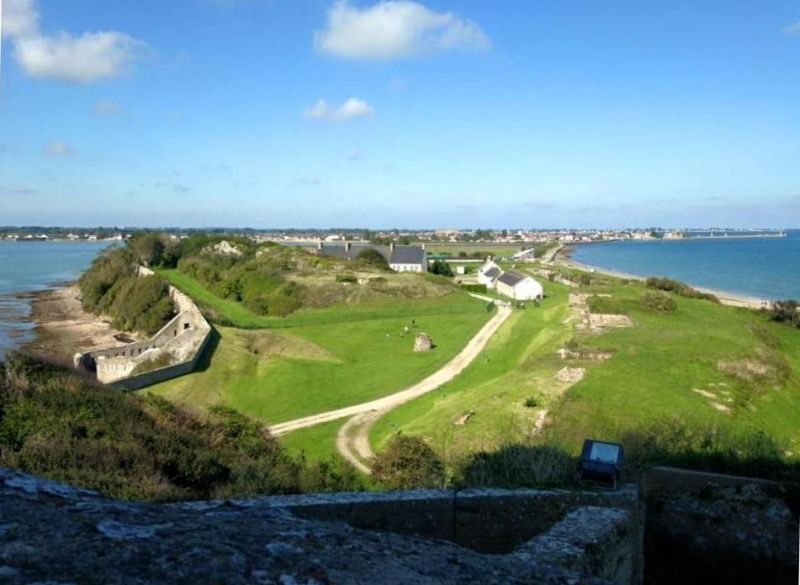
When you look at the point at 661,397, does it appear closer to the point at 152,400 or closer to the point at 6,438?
the point at 152,400

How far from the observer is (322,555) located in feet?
14.9

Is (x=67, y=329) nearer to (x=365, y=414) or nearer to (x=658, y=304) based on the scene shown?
(x=365, y=414)

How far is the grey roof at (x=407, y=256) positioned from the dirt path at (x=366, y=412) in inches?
1480

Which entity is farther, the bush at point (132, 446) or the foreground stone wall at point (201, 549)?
the bush at point (132, 446)

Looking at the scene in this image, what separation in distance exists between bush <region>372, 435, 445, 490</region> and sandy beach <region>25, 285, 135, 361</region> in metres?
23.5

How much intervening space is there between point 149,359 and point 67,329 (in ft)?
70.5

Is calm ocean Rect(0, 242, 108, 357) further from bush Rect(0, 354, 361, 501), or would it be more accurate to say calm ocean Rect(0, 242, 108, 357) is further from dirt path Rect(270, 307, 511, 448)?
bush Rect(0, 354, 361, 501)

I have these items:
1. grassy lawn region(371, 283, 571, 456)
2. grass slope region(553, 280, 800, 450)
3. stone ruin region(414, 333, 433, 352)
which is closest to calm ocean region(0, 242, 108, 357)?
stone ruin region(414, 333, 433, 352)

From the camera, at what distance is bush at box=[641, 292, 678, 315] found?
3516cm

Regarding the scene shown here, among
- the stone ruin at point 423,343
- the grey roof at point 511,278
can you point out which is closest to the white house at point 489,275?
the grey roof at point 511,278

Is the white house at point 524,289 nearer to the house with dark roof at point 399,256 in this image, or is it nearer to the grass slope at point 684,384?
the grass slope at point 684,384

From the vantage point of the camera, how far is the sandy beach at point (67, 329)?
40.1 m

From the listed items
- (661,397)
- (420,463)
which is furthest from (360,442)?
(661,397)

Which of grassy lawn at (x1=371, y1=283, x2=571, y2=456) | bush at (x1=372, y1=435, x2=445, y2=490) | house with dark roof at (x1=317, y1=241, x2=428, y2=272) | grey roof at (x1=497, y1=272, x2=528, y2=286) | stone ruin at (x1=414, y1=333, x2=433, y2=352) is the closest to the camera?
bush at (x1=372, y1=435, x2=445, y2=490)
